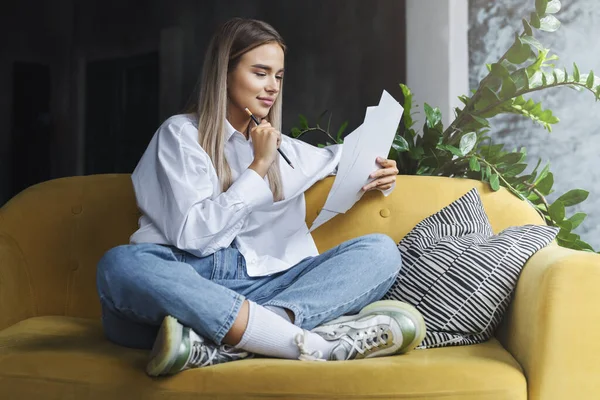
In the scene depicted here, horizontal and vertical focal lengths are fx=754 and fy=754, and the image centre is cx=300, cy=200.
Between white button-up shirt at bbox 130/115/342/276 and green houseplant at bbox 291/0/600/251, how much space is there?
0.41 m

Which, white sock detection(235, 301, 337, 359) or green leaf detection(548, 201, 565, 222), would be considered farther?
green leaf detection(548, 201, 565, 222)

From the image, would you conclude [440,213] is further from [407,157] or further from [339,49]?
[339,49]

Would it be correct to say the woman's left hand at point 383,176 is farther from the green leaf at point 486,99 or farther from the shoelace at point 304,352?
the shoelace at point 304,352

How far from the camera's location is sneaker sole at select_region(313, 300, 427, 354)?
1365 mm

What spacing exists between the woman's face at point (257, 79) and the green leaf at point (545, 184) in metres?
0.81

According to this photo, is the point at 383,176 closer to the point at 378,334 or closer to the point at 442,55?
the point at 378,334

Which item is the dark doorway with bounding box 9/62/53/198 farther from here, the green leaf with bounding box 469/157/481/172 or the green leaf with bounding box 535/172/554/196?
the green leaf with bounding box 535/172/554/196

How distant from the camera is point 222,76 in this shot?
70.2 inches

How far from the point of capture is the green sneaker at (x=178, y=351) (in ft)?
4.02

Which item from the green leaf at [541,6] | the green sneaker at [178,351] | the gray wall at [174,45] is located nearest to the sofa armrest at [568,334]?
the green sneaker at [178,351]

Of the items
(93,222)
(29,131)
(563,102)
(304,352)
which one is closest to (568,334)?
(304,352)

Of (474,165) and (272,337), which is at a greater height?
(474,165)

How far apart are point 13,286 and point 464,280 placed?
3.51 feet

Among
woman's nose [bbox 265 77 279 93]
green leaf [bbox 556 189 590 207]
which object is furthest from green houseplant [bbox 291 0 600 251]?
woman's nose [bbox 265 77 279 93]
